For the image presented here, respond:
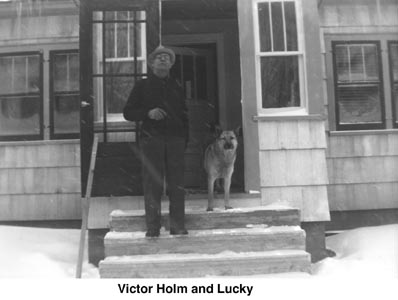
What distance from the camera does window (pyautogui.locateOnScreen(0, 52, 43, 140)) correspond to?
5.45m

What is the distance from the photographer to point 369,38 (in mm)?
5688

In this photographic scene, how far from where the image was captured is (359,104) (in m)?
5.65

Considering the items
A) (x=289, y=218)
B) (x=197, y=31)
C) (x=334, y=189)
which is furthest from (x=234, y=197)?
(x=197, y=31)

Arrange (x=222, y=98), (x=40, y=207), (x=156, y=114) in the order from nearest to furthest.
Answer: (x=156, y=114) → (x=40, y=207) → (x=222, y=98)

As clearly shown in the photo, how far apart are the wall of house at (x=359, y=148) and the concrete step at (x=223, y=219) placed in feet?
6.61

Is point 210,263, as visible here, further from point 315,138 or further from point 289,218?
point 315,138

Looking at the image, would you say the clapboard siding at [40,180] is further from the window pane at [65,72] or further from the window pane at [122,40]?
the window pane at [122,40]

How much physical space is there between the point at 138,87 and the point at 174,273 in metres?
1.50

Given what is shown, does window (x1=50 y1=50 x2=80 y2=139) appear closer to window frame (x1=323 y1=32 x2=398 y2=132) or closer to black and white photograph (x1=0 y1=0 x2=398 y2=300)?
black and white photograph (x1=0 y1=0 x2=398 y2=300)

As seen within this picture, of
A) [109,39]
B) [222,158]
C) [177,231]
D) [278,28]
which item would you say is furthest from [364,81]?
[177,231]

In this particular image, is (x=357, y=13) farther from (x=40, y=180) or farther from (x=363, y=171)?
(x=40, y=180)

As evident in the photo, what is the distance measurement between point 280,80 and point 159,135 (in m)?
1.70

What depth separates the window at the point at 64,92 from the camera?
548 cm

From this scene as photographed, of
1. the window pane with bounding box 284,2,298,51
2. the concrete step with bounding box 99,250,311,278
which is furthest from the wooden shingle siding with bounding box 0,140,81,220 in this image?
the window pane with bounding box 284,2,298,51
